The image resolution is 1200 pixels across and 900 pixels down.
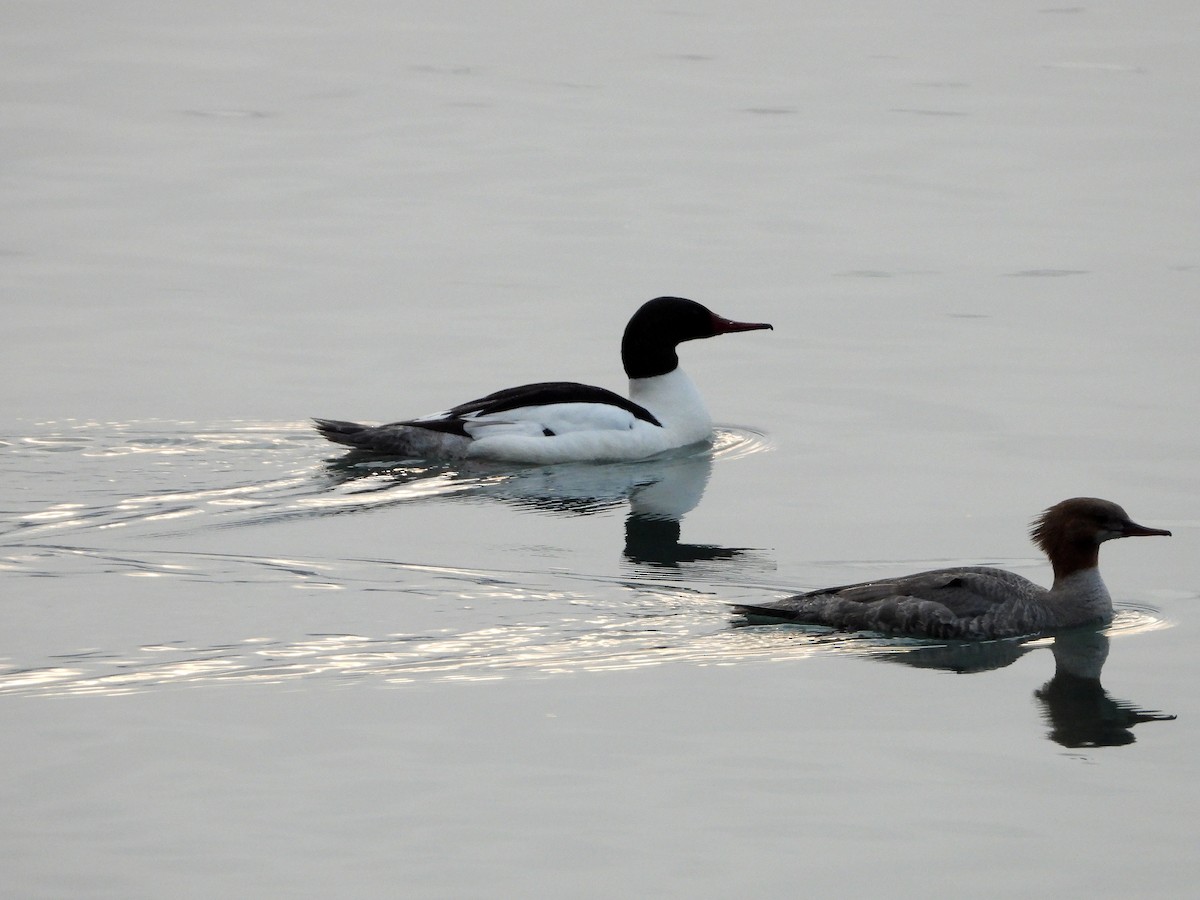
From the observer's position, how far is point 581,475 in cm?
1332

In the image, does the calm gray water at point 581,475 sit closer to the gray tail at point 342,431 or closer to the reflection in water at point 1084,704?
the reflection in water at point 1084,704

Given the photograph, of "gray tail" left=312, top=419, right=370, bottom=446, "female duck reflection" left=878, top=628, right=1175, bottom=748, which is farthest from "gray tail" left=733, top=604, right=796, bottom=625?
"gray tail" left=312, top=419, right=370, bottom=446

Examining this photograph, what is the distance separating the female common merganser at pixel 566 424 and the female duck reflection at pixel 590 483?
0.11 metres

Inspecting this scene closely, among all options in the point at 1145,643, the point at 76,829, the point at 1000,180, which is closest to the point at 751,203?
the point at 1000,180

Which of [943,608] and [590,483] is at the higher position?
[590,483]

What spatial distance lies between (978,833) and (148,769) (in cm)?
326

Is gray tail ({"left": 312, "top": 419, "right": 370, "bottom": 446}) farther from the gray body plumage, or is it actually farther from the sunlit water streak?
the gray body plumage

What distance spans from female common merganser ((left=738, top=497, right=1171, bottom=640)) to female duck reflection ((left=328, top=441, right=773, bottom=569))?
6.56 feet

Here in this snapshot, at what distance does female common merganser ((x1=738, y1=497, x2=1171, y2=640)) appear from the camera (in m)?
9.69

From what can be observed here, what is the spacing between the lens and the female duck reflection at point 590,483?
485 inches

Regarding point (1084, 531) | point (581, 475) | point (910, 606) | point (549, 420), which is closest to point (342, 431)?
point (549, 420)

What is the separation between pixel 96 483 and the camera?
1220 cm

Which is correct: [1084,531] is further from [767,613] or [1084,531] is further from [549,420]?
[549,420]

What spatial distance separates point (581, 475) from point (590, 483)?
0.21 m
